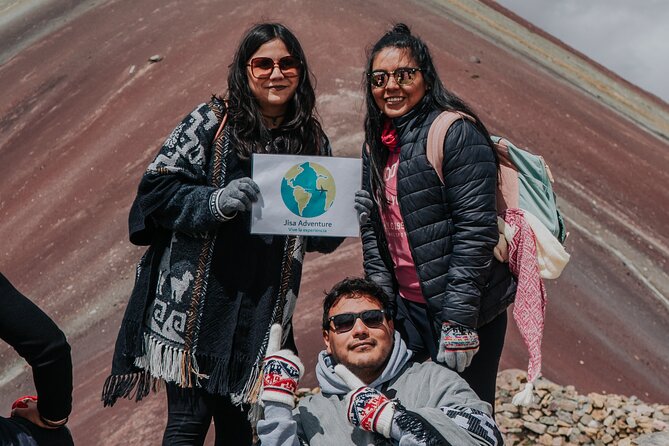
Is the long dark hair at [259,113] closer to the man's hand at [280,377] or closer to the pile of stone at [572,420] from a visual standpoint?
the man's hand at [280,377]

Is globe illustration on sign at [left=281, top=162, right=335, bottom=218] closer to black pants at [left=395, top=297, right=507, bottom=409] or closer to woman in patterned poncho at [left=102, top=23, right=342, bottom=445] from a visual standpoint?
woman in patterned poncho at [left=102, top=23, right=342, bottom=445]

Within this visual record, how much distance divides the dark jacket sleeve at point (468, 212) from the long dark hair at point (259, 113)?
516mm

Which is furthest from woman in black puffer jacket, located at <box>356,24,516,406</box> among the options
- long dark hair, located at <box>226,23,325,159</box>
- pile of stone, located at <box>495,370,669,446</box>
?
pile of stone, located at <box>495,370,669,446</box>

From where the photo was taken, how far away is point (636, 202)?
10000 mm

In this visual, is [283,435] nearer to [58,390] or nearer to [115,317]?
[58,390]

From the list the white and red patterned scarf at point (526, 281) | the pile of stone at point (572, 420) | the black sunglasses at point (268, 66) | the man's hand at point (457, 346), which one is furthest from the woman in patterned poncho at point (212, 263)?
the pile of stone at point (572, 420)

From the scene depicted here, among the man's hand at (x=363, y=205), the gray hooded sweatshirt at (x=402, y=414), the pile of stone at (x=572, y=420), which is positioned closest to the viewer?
the gray hooded sweatshirt at (x=402, y=414)

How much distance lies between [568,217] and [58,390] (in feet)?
25.0

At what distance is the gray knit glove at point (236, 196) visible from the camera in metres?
2.44

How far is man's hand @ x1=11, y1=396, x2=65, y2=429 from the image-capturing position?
2.12 meters

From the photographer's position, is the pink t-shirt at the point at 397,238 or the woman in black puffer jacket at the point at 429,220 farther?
the pink t-shirt at the point at 397,238

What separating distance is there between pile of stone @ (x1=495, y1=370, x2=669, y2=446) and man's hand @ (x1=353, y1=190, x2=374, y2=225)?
2.62 meters

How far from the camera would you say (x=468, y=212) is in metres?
2.61

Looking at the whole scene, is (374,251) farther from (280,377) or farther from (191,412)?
(191,412)
